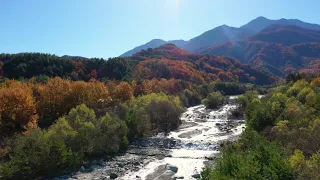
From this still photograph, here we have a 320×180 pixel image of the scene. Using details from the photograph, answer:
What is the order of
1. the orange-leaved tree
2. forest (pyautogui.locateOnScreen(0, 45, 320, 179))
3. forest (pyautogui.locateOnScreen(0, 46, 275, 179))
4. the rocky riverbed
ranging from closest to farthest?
forest (pyautogui.locateOnScreen(0, 45, 320, 179)) < forest (pyautogui.locateOnScreen(0, 46, 275, 179)) < the rocky riverbed < the orange-leaved tree

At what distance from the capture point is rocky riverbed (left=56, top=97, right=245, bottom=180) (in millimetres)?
45875

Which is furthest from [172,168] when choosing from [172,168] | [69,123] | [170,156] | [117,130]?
[69,123]

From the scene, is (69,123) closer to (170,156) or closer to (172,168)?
(170,156)

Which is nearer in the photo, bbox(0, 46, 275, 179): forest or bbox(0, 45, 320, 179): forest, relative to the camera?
bbox(0, 45, 320, 179): forest

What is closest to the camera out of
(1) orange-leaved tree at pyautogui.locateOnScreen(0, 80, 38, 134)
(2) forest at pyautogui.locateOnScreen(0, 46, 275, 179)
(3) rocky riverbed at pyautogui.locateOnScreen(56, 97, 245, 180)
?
(2) forest at pyautogui.locateOnScreen(0, 46, 275, 179)

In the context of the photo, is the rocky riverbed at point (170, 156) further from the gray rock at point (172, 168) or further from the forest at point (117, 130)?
the forest at point (117, 130)

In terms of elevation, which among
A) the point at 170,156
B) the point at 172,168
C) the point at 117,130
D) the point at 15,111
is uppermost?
the point at 15,111

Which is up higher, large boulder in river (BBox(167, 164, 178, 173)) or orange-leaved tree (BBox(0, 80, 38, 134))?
orange-leaved tree (BBox(0, 80, 38, 134))

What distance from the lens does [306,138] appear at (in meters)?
35.2

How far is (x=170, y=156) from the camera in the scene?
56.8 meters

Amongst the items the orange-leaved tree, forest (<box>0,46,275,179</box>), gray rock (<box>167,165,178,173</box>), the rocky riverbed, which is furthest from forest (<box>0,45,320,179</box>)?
gray rock (<box>167,165,178,173</box>)

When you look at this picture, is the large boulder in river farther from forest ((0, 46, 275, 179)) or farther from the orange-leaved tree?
the orange-leaved tree

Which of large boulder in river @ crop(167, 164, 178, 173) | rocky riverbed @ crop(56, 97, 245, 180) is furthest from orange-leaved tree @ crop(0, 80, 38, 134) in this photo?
large boulder in river @ crop(167, 164, 178, 173)

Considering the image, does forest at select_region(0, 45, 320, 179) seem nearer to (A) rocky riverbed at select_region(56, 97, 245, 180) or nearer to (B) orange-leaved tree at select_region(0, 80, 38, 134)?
(B) orange-leaved tree at select_region(0, 80, 38, 134)
